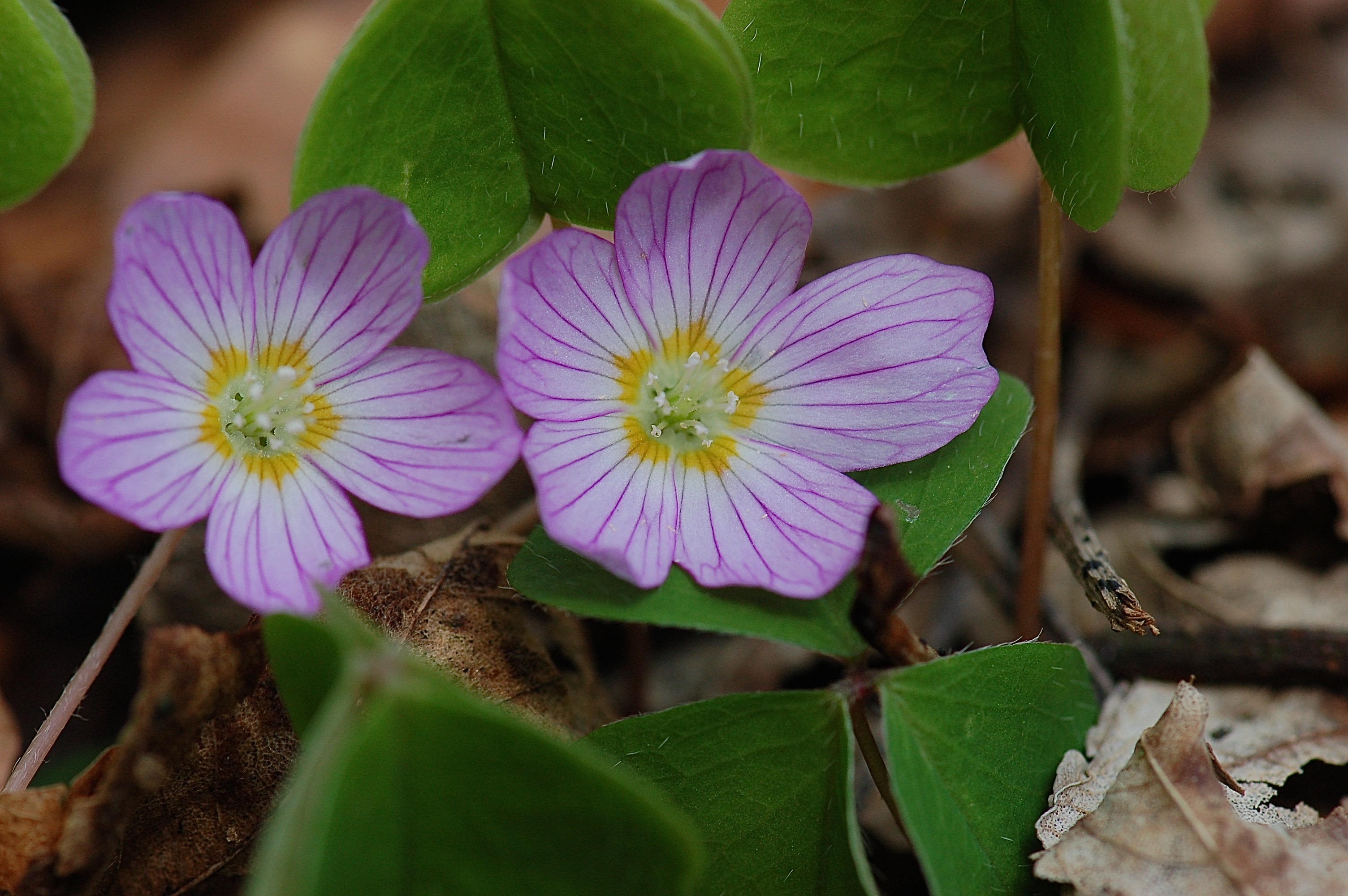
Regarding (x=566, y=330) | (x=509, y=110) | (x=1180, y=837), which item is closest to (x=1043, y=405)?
(x=1180, y=837)

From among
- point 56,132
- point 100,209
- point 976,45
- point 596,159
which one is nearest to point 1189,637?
point 976,45

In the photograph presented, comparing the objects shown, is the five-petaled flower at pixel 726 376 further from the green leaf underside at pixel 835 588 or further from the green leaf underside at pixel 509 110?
the green leaf underside at pixel 509 110

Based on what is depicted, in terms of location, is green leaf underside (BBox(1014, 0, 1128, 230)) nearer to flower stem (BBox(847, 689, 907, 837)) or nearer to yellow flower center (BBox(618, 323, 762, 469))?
yellow flower center (BBox(618, 323, 762, 469))

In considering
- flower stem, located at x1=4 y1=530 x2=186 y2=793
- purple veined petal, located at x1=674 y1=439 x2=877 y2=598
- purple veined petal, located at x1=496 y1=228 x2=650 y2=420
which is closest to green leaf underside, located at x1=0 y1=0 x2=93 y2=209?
flower stem, located at x1=4 y1=530 x2=186 y2=793

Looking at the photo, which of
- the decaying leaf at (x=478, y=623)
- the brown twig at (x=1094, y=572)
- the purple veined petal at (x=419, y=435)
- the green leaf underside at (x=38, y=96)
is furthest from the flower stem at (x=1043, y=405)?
the green leaf underside at (x=38, y=96)

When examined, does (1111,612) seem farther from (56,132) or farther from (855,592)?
(56,132)

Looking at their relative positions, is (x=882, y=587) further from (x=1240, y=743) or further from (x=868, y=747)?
(x=1240, y=743)
